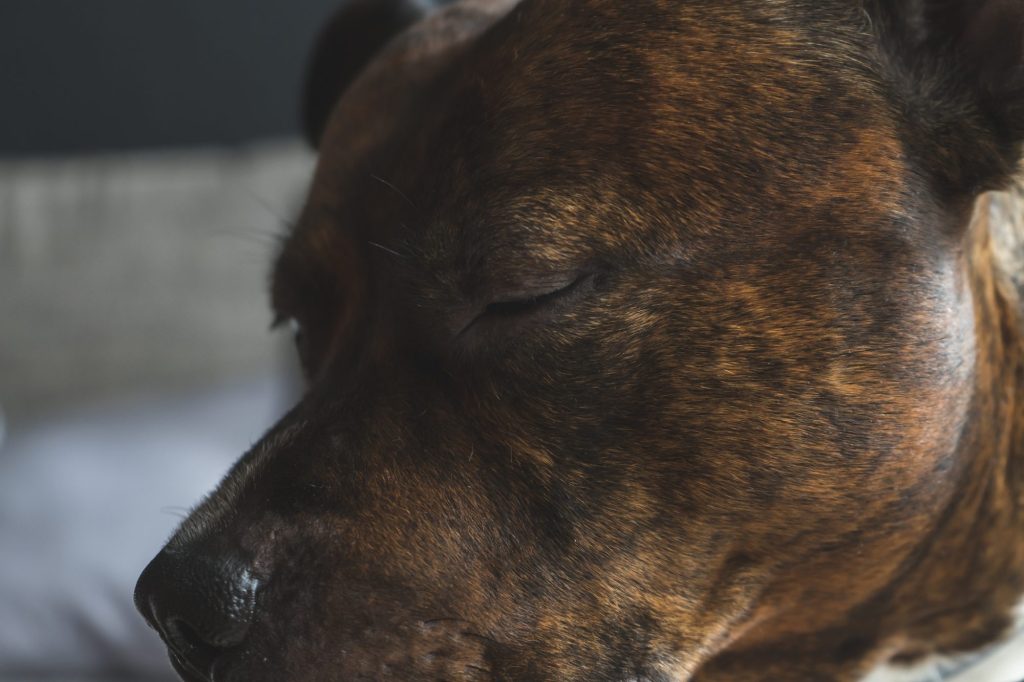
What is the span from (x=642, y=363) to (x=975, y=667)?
0.68 m

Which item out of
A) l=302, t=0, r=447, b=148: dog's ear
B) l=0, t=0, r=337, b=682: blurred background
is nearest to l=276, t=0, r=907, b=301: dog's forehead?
l=302, t=0, r=447, b=148: dog's ear

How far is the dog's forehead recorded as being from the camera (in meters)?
1.34

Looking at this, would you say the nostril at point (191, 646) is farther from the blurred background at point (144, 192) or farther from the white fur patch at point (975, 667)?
the blurred background at point (144, 192)

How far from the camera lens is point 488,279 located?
136cm

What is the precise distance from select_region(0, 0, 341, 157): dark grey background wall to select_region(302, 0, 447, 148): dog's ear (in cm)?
253

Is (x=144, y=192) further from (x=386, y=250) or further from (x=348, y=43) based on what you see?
(x=386, y=250)

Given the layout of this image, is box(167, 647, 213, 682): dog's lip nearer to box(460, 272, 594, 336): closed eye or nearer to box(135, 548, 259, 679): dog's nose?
box(135, 548, 259, 679): dog's nose

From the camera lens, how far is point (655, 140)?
137cm

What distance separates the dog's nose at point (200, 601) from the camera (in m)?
1.35

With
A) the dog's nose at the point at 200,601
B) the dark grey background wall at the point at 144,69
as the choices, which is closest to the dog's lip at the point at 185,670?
the dog's nose at the point at 200,601

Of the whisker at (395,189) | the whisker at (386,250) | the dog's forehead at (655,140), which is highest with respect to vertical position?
the dog's forehead at (655,140)

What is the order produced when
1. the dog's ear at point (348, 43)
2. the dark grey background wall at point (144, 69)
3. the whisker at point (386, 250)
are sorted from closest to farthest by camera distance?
the whisker at point (386, 250), the dog's ear at point (348, 43), the dark grey background wall at point (144, 69)

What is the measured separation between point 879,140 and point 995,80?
0.55 ft

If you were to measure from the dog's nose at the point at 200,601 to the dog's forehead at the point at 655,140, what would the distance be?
0.43 m
